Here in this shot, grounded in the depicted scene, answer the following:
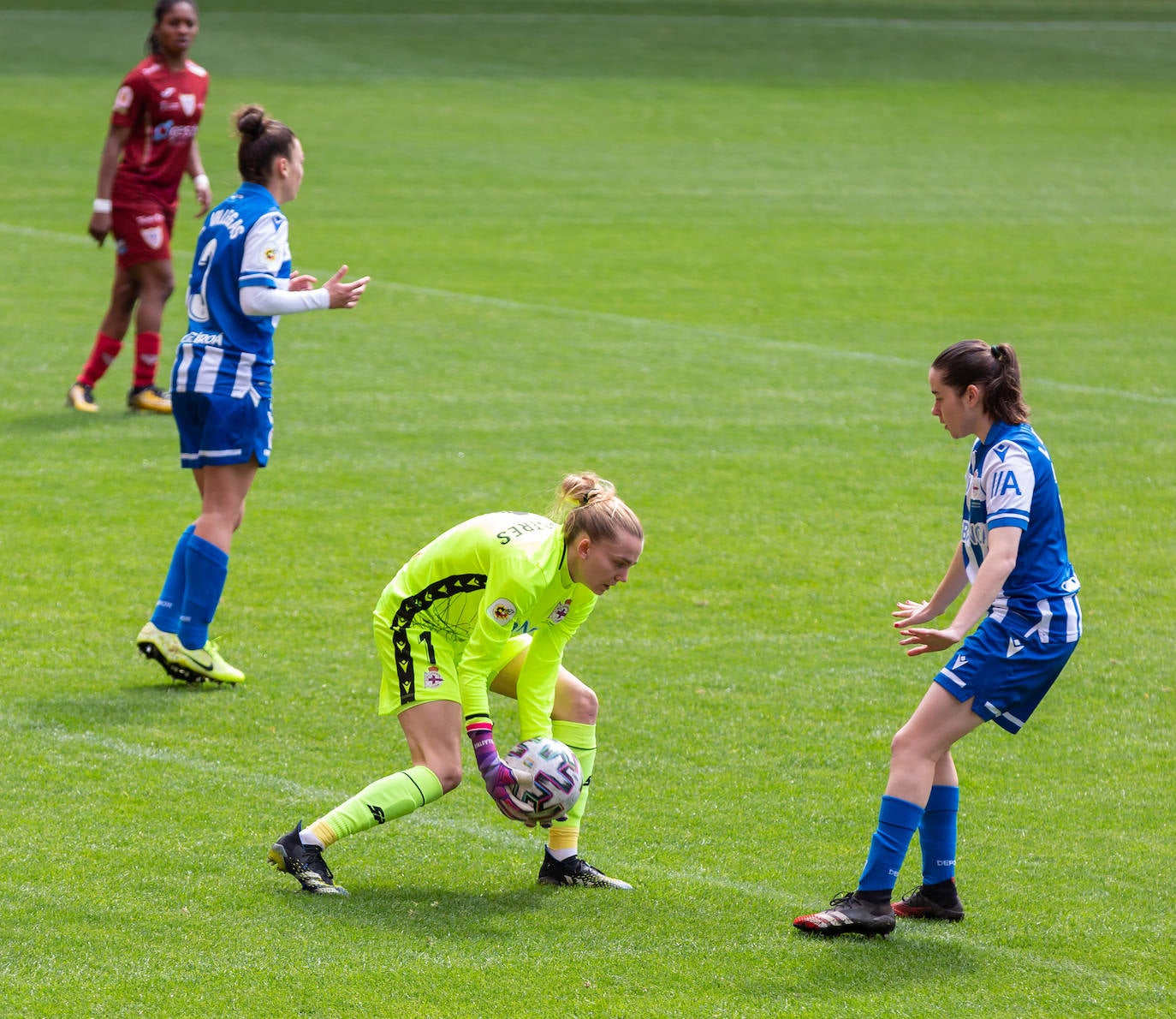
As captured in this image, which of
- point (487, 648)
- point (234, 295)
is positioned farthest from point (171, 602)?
point (487, 648)

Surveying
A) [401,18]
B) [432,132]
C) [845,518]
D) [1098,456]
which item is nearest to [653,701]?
[845,518]

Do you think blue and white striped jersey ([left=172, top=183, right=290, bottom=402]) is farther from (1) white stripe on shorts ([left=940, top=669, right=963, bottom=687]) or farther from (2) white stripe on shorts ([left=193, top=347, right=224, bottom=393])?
(1) white stripe on shorts ([left=940, top=669, right=963, bottom=687])

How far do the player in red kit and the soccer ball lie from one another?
256 inches

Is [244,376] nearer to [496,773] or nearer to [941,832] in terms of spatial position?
[496,773]

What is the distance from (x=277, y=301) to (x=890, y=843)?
335 cm

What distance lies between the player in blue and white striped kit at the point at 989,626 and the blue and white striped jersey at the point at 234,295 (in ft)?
9.75

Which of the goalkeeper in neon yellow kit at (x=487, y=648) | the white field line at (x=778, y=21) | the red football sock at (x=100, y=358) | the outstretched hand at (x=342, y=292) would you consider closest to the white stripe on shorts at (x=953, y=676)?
the goalkeeper in neon yellow kit at (x=487, y=648)

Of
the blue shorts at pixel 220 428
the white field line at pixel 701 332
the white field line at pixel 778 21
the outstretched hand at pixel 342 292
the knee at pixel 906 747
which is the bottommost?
the knee at pixel 906 747

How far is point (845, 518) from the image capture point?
9.54 meters

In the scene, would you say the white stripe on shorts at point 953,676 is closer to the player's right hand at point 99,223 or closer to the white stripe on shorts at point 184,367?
the white stripe on shorts at point 184,367

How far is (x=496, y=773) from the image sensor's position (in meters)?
4.70

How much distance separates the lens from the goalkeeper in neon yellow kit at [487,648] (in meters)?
4.73

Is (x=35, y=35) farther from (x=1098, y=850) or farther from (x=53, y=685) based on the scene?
(x=1098, y=850)

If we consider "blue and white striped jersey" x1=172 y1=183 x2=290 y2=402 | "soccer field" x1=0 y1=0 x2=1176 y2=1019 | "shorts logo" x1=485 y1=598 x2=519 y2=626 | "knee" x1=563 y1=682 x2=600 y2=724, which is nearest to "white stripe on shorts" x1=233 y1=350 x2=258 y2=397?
"blue and white striped jersey" x1=172 y1=183 x2=290 y2=402
